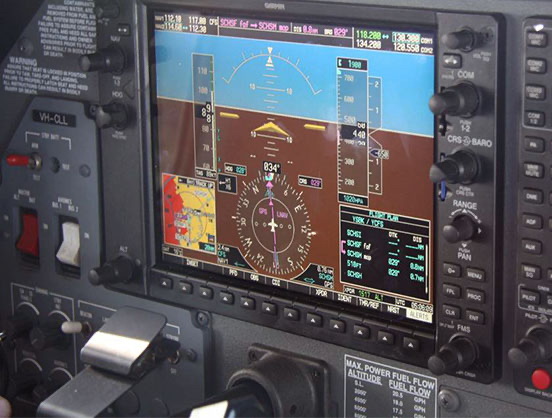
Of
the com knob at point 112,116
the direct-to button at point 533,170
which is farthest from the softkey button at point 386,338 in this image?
the com knob at point 112,116

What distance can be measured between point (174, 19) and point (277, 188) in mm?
528

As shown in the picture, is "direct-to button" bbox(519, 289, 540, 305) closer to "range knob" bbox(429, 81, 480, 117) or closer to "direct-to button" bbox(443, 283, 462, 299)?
"direct-to button" bbox(443, 283, 462, 299)

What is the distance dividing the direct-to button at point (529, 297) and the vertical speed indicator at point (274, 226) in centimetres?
59

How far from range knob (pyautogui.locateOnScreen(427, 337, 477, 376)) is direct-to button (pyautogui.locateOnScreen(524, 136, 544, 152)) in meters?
0.45

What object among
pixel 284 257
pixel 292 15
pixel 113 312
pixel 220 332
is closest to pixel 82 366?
pixel 113 312

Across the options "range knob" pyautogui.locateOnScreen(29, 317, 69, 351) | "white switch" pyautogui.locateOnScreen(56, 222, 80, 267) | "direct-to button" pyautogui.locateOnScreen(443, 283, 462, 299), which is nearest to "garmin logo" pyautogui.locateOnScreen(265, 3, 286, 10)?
"direct-to button" pyautogui.locateOnScreen(443, 283, 462, 299)

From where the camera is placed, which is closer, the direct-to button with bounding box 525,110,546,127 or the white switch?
the direct-to button with bounding box 525,110,546,127

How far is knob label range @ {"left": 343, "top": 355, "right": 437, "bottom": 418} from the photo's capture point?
2781 millimetres

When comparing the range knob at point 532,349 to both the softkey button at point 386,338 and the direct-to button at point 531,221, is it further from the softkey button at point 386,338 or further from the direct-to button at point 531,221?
the softkey button at point 386,338

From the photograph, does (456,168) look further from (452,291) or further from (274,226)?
(274,226)

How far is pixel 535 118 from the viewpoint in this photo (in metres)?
2.42

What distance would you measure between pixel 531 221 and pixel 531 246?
0.05 meters

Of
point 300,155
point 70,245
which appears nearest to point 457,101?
point 300,155

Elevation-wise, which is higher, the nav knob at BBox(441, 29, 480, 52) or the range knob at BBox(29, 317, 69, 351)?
the nav knob at BBox(441, 29, 480, 52)
